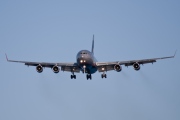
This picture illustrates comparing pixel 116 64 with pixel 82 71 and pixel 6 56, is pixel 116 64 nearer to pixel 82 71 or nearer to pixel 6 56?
pixel 82 71

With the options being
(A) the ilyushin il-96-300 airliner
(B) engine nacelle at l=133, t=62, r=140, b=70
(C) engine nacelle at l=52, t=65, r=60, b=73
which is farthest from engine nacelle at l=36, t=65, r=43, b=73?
(B) engine nacelle at l=133, t=62, r=140, b=70

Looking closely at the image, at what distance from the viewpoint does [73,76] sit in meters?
118

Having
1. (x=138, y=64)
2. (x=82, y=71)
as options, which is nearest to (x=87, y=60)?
(x=82, y=71)

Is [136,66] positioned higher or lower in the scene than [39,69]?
higher

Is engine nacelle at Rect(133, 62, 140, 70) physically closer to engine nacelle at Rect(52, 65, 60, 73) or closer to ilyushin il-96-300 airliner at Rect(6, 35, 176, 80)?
ilyushin il-96-300 airliner at Rect(6, 35, 176, 80)

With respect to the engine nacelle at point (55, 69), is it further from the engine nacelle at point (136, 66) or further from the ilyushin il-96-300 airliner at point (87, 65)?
the engine nacelle at point (136, 66)

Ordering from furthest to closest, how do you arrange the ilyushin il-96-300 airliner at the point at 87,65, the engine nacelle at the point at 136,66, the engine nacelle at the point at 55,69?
the engine nacelle at the point at 136,66 → the engine nacelle at the point at 55,69 → the ilyushin il-96-300 airliner at the point at 87,65

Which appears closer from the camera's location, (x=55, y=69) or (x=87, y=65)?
(x=87, y=65)

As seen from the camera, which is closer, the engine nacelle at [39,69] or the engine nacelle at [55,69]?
the engine nacelle at [39,69]

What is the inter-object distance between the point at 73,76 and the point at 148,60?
60.3 feet

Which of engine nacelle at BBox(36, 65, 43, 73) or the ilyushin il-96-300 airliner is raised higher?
the ilyushin il-96-300 airliner

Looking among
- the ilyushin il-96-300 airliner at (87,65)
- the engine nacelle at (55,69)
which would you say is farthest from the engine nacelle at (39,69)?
the engine nacelle at (55,69)

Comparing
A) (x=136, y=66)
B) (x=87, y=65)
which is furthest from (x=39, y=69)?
(x=136, y=66)

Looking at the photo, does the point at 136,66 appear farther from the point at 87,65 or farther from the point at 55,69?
the point at 55,69
